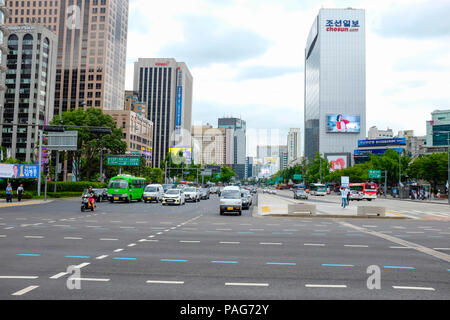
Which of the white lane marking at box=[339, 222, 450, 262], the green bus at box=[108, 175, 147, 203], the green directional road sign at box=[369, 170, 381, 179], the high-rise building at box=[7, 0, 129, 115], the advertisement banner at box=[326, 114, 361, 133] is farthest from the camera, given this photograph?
the advertisement banner at box=[326, 114, 361, 133]

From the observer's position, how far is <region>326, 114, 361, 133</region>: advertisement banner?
14475 centimetres

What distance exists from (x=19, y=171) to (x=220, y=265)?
41.4 m

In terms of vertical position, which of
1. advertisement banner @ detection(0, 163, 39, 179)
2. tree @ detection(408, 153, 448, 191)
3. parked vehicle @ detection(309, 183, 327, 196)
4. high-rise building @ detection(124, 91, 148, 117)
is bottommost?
parked vehicle @ detection(309, 183, 327, 196)

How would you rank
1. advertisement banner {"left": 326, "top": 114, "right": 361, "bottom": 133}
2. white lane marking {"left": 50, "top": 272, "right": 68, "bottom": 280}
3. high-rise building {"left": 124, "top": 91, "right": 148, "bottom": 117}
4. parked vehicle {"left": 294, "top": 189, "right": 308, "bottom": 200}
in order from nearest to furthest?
white lane marking {"left": 50, "top": 272, "right": 68, "bottom": 280}
parked vehicle {"left": 294, "top": 189, "right": 308, "bottom": 200}
advertisement banner {"left": 326, "top": 114, "right": 361, "bottom": 133}
high-rise building {"left": 124, "top": 91, "right": 148, "bottom": 117}

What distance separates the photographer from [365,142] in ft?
460

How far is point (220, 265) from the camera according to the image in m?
9.21

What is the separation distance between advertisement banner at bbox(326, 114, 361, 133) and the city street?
441 feet

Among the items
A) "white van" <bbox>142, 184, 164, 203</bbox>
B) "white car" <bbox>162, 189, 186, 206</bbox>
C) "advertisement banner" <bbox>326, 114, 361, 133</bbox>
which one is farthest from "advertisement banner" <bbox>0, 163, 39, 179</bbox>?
"advertisement banner" <bbox>326, 114, 361, 133</bbox>

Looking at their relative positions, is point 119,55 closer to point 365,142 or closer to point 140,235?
point 365,142

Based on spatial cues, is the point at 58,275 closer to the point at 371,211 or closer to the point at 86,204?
the point at 86,204

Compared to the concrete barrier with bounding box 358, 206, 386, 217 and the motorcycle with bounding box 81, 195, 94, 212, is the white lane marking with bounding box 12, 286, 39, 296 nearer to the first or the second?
the motorcycle with bounding box 81, 195, 94, 212
